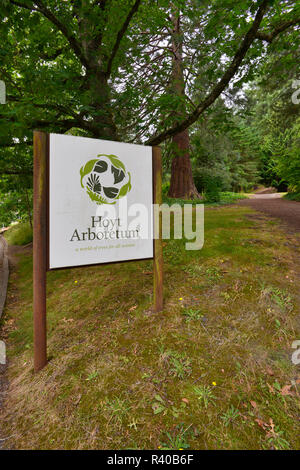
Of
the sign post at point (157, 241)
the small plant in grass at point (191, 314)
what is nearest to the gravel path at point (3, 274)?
the sign post at point (157, 241)

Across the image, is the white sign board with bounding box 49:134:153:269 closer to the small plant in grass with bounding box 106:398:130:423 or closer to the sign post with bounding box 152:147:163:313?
the sign post with bounding box 152:147:163:313

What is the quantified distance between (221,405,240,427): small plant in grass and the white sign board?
177cm

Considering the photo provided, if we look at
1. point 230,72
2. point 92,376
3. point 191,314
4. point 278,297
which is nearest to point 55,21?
point 230,72

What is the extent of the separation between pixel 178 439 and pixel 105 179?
251cm

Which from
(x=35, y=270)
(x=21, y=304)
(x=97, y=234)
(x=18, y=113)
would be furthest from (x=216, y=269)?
(x=21, y=304)

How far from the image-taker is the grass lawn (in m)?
1.70

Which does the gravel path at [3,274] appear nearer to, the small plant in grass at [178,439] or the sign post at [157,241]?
the sign post at [157,241]

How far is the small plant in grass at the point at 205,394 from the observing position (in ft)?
6.06

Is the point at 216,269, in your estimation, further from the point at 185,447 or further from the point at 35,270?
the point at 35,270

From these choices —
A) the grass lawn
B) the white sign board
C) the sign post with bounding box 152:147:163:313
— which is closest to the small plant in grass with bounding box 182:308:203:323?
the grass lawn

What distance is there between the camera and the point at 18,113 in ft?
9.84

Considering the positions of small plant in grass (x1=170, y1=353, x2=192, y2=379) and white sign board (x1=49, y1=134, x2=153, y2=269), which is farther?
white sign board (x1=49, y1=134, x2=153, y2=269)

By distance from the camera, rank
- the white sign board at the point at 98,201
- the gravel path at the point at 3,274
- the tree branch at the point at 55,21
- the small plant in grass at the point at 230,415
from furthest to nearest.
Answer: the gravel path at the point at 3,274, the tree branch at the point at 55,21, the white sign board at the point at 98,201, the small plant in grass at the point at 230,415

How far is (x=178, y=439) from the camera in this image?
1.61m
